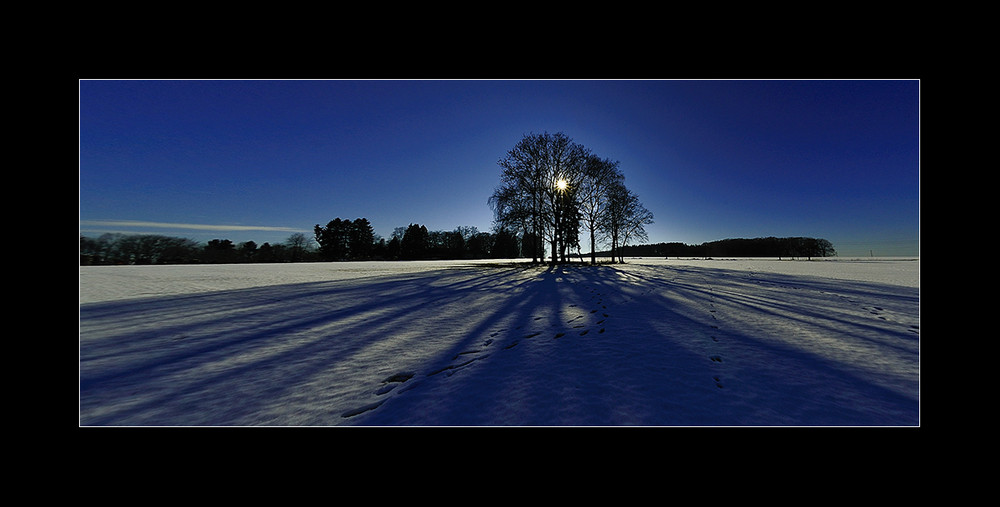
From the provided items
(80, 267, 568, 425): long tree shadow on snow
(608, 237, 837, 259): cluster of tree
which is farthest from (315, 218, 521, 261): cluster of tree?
(608, 237, 837, 259): cluster of tree

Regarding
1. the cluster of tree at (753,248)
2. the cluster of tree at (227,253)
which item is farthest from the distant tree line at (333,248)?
the cluster of tree at (753,248)

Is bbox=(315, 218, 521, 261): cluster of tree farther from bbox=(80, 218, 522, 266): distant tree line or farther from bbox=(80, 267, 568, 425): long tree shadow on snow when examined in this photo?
bbox=(80, 267, 568, 425): long tree shadow on snow

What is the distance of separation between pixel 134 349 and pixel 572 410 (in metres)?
7.69

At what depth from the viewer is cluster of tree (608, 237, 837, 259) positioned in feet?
277

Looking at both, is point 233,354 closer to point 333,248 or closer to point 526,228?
point 526,228

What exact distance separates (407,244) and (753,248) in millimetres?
109322

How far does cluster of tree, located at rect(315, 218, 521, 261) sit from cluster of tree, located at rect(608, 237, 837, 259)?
2714 inches

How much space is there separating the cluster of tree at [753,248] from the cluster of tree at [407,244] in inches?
2714

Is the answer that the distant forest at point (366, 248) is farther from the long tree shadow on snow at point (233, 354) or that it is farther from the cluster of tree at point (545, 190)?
the long tree shadow on snow at point (233, 354)

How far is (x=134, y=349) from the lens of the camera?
17.2ft

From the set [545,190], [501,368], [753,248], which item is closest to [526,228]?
[545,190]

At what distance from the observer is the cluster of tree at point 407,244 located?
6091cm

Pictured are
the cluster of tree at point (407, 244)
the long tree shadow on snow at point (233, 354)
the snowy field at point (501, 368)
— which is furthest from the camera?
the cluster of tree at point (407, 244)
